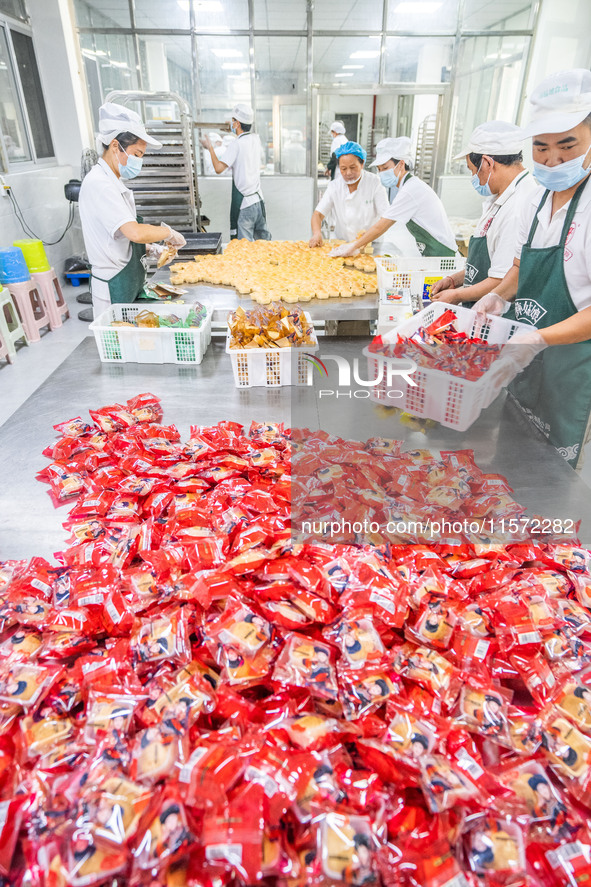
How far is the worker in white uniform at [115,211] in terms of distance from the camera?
Result: 3.31 m

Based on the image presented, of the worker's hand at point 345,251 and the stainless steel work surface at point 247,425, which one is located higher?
the worker's hand at point 345,251

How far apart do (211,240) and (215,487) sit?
169 inches

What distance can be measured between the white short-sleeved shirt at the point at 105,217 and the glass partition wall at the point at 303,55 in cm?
600

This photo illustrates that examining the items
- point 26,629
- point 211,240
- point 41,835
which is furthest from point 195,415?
point 211,240

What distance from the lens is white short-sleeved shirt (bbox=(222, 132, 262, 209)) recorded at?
676cm

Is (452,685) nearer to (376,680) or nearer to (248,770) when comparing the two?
(376,680)

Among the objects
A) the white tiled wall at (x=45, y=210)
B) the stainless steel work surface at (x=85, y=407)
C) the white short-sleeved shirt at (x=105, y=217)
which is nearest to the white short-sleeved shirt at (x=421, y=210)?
the stainless steel work surface at (x=85, y=407)

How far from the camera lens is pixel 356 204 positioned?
211 inches

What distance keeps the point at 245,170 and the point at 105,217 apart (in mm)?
3971

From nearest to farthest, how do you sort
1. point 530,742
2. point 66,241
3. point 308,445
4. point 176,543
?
point 530,742 < point 176,543 < point 308,445 < point 66,241

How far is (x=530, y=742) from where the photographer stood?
3.56ft

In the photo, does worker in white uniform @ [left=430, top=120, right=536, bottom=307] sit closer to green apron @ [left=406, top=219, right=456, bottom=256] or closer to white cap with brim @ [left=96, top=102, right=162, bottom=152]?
Answer: green apron @ [left=406, top=219, right=456, bottom=256]

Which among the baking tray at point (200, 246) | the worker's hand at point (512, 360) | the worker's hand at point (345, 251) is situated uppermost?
the worker's hand at point (512, 360)

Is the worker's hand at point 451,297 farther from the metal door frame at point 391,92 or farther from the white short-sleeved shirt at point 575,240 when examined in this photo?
the metal door frame at point 391,92
